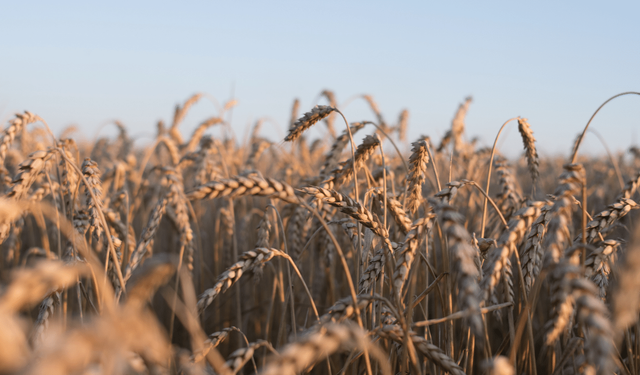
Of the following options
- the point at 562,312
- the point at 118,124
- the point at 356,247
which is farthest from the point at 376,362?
the point at 118,124

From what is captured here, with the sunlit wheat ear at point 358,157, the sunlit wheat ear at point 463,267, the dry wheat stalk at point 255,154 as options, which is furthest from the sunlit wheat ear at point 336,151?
the dry wheat stalk at point 255,154

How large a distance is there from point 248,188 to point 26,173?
875 millimetres

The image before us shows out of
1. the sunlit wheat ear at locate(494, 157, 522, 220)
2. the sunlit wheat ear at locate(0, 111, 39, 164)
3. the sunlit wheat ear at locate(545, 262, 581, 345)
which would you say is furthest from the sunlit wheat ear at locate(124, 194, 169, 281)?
the sunlit wheat ear at locate(494, 157, 522, 220)

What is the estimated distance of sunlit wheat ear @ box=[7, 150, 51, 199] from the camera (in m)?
1.32

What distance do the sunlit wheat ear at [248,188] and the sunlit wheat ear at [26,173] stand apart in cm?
79

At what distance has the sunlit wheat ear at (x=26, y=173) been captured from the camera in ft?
4.32

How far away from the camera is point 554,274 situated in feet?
2.65

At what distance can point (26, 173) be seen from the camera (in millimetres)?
1348

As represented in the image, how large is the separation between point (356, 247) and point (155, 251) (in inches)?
108

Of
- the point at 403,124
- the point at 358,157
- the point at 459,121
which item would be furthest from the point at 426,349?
the point at 403,124

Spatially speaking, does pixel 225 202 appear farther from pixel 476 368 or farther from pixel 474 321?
pixel 474 321

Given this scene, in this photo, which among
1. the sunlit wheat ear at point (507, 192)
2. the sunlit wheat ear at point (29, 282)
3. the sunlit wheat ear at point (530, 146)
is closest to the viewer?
the sunlit wheat ear at point (29, 282)

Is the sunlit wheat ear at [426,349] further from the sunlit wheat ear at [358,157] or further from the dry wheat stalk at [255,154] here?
the dry wheat stalk at [255,154]

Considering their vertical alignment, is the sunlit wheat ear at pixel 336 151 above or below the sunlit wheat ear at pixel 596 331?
above
